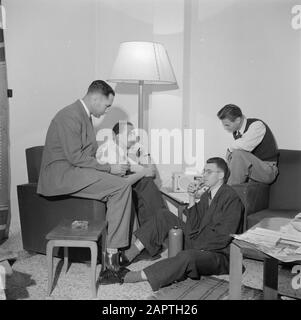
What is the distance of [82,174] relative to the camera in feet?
9.95

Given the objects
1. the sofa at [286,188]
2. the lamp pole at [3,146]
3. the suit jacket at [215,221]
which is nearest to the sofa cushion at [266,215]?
the sofa at [286,188]

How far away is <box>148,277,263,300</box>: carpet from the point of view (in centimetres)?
256

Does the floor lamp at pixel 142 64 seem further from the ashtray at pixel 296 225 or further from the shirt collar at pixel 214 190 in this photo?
the ashtray at pixel 296 225

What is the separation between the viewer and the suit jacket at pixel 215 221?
9.30 feet

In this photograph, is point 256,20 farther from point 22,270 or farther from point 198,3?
point 22,270

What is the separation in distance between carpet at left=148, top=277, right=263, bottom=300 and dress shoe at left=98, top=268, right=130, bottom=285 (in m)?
0.28

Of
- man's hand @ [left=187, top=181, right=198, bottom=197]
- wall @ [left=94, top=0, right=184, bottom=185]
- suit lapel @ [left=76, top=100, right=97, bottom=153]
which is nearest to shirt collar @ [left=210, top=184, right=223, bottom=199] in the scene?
man's hand @ [left=187, top=181, right=198, bottom=197]

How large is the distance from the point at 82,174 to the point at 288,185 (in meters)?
1.61

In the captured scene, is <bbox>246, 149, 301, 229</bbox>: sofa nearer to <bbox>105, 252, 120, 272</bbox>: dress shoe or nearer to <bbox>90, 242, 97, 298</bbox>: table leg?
<bbox>105, 252, 120, 272</bbox>: dress shoe

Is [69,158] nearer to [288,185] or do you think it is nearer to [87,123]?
[87,123]

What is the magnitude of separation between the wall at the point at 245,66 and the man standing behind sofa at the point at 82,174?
4.54ft

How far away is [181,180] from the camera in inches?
155

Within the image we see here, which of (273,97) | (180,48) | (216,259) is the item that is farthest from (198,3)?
(216,259)

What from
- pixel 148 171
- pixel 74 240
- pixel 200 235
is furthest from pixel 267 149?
pixel 74 240
